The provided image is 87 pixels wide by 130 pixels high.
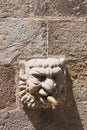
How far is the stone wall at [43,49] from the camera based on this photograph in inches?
90.9

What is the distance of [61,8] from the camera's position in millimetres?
2371

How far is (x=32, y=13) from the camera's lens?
2.34 metres

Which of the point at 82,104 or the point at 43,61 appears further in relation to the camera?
the point at 82,104

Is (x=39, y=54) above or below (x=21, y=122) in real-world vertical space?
above

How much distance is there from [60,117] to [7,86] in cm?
34

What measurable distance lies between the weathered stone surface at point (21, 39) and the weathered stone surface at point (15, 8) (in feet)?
0.10

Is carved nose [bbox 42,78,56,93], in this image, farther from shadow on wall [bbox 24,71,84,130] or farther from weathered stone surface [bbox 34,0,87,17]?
weathered stone surface [bbox 34,0,87,17]

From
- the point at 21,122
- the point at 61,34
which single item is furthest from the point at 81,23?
the point at 21,122

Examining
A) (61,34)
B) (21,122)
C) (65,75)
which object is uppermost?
(61,34)

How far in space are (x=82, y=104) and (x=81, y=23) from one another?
1.48 feet

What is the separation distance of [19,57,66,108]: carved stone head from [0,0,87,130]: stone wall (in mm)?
60

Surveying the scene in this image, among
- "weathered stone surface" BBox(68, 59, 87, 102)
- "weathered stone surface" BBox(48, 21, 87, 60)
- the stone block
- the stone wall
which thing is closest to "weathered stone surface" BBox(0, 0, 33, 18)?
the stone wall

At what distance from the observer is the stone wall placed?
7.57ft

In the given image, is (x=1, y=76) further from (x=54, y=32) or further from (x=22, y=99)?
(x=54, y=32)
